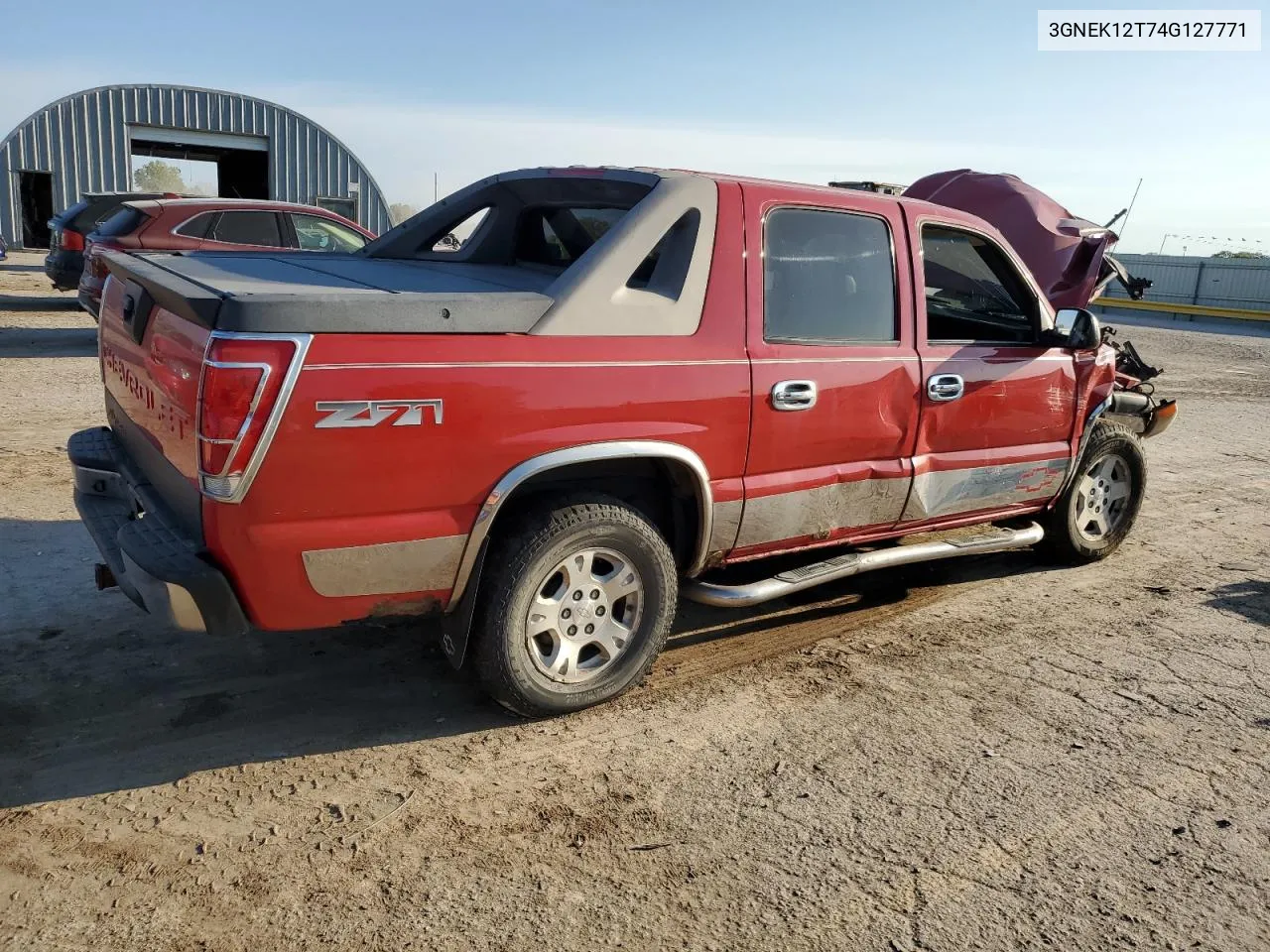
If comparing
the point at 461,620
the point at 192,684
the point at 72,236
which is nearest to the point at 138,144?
the point at 72,236

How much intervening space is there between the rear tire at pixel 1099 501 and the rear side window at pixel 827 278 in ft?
6.30

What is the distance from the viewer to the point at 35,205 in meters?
29.3

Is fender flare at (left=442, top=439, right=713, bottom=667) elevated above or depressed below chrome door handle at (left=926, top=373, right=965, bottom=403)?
below

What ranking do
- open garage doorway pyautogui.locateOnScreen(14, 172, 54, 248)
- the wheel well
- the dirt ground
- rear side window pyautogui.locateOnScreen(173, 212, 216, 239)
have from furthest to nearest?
open garage doorway pyautogui.locateOnScreen(14, 172, 54, 248), rear side window pyautogui.locateOnScreen(173, 212, 216, 239), the wheel well, the dirt ground

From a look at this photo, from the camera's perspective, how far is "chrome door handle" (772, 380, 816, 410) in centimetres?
407

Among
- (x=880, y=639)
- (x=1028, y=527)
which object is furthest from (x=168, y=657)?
(x=1028, y=527)

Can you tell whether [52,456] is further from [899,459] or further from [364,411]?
[899,459]

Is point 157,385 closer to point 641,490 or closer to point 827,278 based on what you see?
point 641,490

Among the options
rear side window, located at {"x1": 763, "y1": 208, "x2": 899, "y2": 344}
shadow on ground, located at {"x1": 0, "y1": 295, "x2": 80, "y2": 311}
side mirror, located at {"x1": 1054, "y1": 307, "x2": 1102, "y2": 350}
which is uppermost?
rear side window, located at {"x1": 763, "y1": 208, "x2": 899, "y2": 344}

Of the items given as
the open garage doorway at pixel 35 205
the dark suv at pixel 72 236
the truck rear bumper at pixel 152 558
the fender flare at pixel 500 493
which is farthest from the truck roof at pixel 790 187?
the open garage doorway at pixel 35 205

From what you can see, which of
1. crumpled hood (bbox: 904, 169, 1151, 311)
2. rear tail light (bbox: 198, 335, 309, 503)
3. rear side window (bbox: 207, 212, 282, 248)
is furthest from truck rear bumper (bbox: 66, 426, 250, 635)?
rear side window (bbox: 207, 212, 282, 248)

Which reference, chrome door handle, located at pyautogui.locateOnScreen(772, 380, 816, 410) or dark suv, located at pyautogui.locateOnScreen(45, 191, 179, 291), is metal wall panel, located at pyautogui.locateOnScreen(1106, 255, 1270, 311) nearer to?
dark suv, located at pyautogui.locateOnScreen(45, 191, 179, 291)

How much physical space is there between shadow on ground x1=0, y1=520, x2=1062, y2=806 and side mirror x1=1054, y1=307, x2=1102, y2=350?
170 centimetres

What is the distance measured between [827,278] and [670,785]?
7.17 feet
